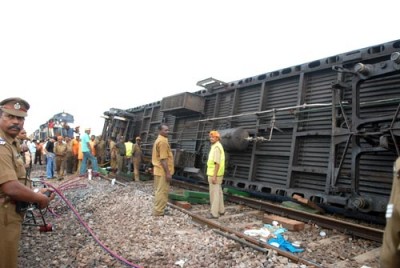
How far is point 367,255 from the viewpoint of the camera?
4027mm

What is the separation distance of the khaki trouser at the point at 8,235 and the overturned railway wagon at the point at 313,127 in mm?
5140

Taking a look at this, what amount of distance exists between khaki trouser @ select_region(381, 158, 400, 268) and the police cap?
276 centimetres

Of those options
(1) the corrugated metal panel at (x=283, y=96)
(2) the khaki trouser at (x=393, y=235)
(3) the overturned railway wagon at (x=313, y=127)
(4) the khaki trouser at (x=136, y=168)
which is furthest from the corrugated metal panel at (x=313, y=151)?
(4) the khaki trouser at (x=136, y=168)

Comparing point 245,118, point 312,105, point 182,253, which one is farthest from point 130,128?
point 182,253

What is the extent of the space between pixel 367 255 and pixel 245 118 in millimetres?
5247

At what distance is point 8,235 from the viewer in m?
A: 2.19

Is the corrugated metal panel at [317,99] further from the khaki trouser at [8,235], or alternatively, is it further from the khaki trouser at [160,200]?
the khaki trouser at [8,235]

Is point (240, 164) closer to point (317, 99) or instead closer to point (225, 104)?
point (225, 104)

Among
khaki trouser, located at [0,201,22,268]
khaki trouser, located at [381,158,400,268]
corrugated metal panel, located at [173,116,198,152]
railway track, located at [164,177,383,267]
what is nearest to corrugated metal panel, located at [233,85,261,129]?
corrugated metal panel, located at [173,116,198,152]

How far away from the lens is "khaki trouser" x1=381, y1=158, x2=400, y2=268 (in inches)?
49.3

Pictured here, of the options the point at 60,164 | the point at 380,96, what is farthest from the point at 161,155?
the point at 60,164

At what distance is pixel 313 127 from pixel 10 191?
6.29 metres

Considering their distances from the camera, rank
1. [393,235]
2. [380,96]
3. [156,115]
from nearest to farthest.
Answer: [393,235] → [380,96] → [156,115]

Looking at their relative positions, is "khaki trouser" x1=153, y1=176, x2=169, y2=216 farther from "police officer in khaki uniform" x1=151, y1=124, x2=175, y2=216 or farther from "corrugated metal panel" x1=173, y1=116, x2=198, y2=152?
"corrugated metal panel" x1=173, y1=116, x2=198, y2=152
